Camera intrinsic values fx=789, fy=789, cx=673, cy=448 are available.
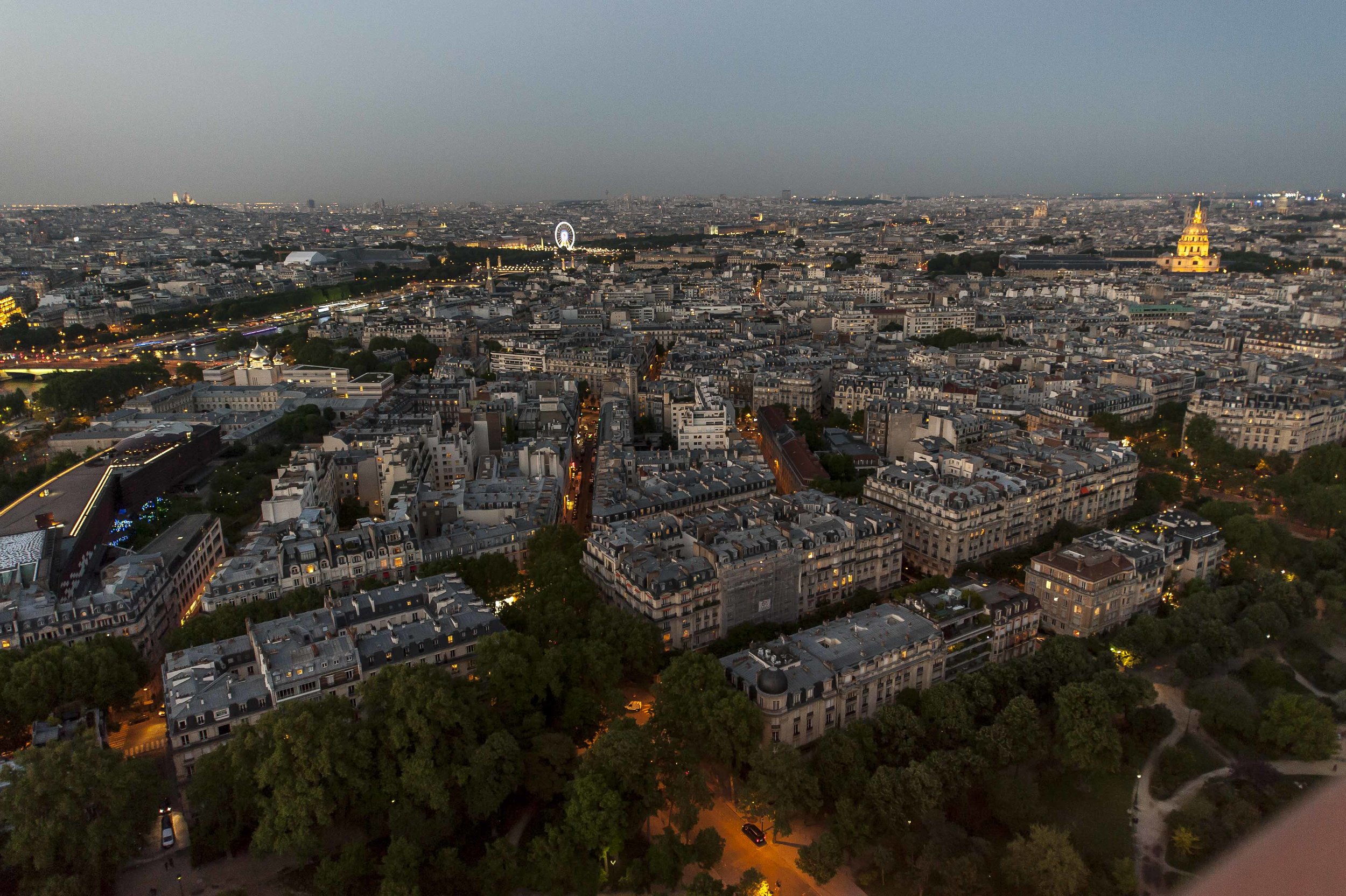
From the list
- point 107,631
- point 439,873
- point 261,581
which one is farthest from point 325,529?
point 439,873

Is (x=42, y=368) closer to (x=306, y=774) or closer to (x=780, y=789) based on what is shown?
(x=306, y=774)

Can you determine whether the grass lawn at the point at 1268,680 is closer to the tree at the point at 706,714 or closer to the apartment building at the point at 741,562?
the apartment building at the point at 741,562

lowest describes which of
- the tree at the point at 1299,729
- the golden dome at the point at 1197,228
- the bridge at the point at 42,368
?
the tree at the point at 1299,729

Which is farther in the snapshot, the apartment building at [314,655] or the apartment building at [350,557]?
the apartment building at [350,557]

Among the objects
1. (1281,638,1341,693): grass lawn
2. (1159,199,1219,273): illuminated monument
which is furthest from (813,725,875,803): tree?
(1159,199,1219,273): illuminated monument

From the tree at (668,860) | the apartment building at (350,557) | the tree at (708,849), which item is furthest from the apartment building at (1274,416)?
the apartment building at (350,557)

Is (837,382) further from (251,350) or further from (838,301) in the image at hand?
(251,350)
